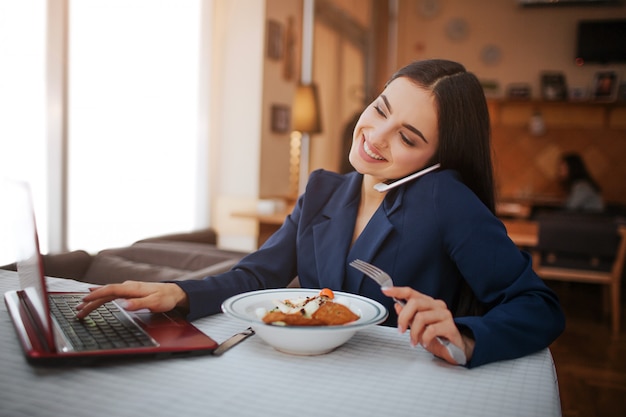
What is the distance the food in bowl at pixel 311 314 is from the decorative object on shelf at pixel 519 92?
705cm

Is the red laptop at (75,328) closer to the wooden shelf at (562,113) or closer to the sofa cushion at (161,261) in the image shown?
the sofa cushion at (161,261)

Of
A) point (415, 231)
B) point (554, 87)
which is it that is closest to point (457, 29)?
point (554, 87)

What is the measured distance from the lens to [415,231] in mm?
1148

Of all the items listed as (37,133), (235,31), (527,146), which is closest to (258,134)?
(235,31)

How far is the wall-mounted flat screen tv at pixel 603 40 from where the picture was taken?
7.23 metres

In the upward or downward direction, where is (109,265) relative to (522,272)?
downward

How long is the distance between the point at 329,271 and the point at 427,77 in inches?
17.2

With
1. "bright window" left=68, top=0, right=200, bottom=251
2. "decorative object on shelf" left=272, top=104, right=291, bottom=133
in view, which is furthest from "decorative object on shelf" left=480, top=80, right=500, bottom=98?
"bright window" left=68, top=0, right=200, bottom=251

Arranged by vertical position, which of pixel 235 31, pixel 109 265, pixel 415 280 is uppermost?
pixel 235 31

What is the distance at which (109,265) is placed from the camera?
2047 mm

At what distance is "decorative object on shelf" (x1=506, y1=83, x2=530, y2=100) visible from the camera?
24.3 ft

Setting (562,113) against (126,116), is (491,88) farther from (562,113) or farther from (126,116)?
(126,116)

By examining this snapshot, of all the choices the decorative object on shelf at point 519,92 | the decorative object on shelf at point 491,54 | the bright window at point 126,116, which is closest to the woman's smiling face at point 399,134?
the bright window at point 126,116

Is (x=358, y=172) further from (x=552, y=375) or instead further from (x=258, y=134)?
(x=258, y=134)
